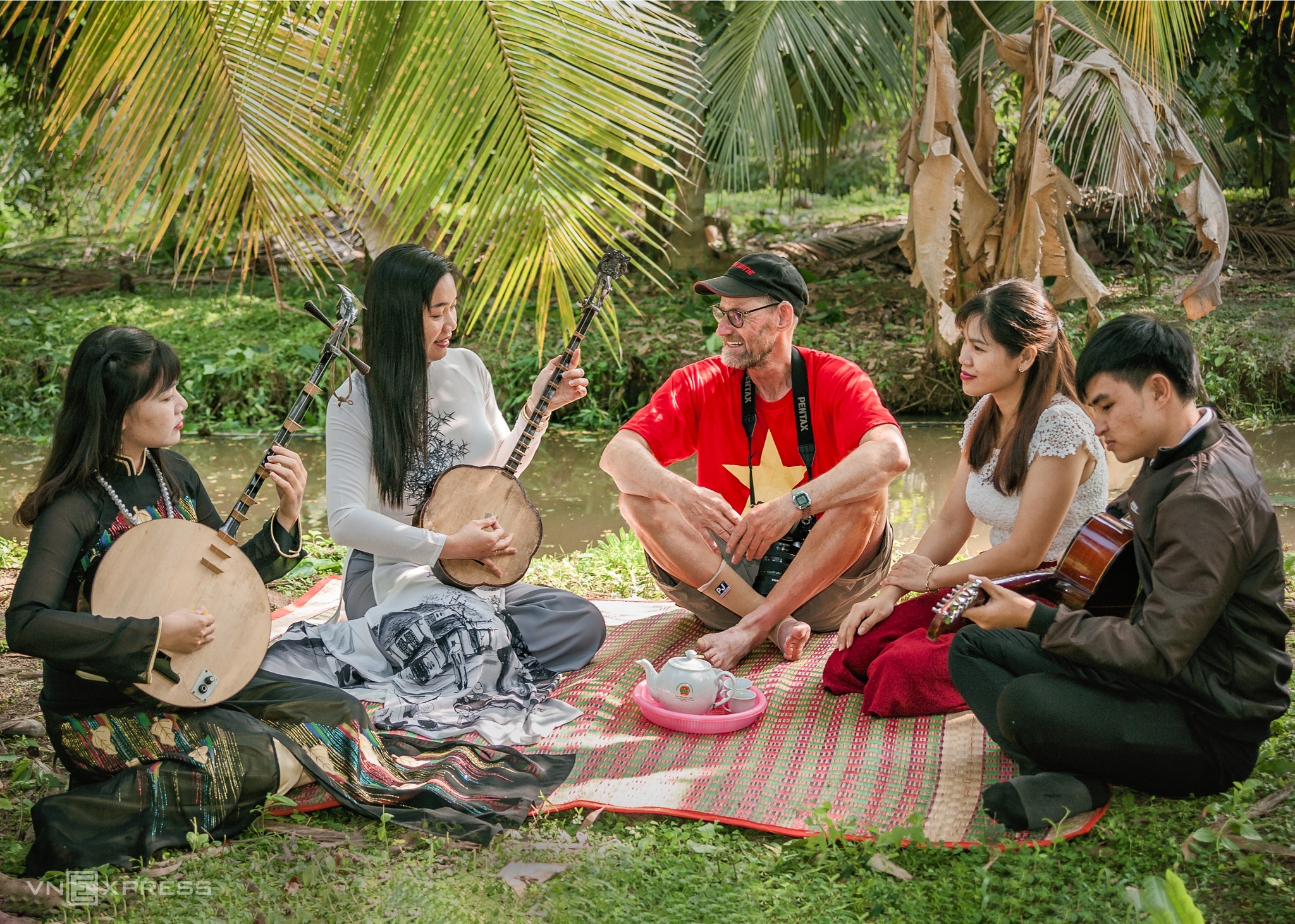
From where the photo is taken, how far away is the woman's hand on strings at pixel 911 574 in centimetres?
356

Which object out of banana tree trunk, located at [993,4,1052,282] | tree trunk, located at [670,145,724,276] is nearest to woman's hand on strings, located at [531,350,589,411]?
banana tree trunk, located at [993,4,1052,282]

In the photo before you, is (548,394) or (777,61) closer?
(548,394)

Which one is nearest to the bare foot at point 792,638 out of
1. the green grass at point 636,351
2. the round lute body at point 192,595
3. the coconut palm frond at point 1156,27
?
the round lute body at point 192,595

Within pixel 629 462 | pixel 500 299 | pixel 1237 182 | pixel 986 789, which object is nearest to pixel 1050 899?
pixel 986 789

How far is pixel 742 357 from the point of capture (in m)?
4.07

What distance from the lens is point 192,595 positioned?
9.33 ft

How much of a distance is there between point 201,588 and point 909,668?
2064 mm

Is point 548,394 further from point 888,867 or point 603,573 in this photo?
point 888,867

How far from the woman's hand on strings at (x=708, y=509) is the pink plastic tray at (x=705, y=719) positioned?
62 centimetres

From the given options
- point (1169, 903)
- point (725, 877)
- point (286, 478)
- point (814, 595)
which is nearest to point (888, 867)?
point (725, 877)

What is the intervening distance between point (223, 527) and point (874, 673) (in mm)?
1986

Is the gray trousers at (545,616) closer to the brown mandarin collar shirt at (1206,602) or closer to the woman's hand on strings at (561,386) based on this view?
the woman's hand on strings at (561,386)

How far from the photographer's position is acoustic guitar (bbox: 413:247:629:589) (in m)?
3.65

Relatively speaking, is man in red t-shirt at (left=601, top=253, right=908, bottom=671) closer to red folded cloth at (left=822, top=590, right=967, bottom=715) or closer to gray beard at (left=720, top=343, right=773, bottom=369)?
gray beard at (left=720, top=343, right=773, bottom=369)
